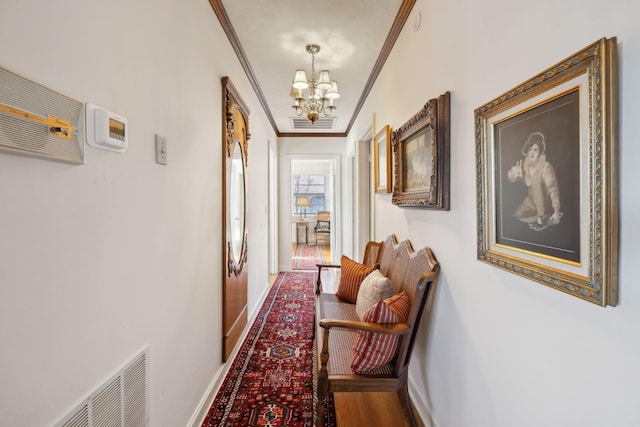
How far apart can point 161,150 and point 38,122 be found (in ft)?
2.05

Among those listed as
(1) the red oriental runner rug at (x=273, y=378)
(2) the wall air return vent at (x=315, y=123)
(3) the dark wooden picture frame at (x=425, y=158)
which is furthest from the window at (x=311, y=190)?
(3) the dark wooden picture frame at (x=425, y=158)

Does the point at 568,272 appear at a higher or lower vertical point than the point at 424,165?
lower

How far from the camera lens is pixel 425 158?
69.8 inches

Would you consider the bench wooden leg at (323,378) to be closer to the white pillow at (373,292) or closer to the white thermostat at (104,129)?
the white pillow at (373,292)

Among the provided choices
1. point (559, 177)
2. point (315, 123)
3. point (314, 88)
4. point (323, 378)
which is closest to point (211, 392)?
point (323, 378)

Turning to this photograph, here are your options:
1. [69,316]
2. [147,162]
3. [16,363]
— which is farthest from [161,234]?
[16,363]

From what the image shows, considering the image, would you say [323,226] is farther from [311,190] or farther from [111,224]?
[111,224]

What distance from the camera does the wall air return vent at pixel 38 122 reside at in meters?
0.66

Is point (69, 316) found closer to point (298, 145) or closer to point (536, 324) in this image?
point (536, 324)

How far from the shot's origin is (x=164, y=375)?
139 cm

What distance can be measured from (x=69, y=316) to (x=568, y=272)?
4.32ft

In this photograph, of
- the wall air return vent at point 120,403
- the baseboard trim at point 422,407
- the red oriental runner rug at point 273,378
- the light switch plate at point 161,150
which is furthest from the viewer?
the red oriental runner rug at point 273,378

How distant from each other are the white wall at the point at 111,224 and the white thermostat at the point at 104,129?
32 mm

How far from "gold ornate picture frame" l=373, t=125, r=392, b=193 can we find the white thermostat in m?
2.00
